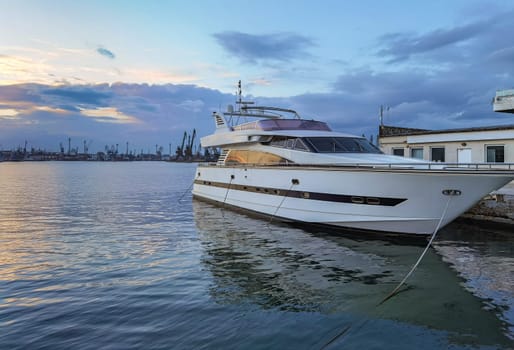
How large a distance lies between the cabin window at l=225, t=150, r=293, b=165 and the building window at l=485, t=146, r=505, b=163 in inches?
495

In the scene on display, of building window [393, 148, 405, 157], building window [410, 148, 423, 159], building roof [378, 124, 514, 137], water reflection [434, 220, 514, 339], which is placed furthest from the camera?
building window [393, 148, 405, 157]

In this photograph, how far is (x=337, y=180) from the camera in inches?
457

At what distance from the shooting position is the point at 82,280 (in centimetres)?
784

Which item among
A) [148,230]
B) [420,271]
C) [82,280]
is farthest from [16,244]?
[420,271]

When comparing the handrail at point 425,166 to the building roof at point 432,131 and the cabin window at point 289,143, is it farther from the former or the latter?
the building roof at point 432,131

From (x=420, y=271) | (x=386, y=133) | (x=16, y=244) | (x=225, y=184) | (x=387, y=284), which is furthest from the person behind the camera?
(x=386, y=133)

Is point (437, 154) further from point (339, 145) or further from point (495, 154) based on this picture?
point (339, 145)

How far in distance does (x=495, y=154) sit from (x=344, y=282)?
1696 cm

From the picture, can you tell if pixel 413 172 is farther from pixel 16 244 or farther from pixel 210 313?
pixel 16 244

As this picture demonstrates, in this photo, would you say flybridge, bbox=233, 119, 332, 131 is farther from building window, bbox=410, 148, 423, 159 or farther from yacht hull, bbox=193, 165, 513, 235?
building window, bbox=410, 148, 423, 159

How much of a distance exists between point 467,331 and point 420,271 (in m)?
3.05

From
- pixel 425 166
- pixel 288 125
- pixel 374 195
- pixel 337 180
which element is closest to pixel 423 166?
pixel 425 166

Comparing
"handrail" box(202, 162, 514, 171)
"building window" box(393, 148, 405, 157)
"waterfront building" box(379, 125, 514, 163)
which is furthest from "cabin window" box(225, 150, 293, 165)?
"building window" box(393, 148, 405, 157)

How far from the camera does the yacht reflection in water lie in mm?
5930
